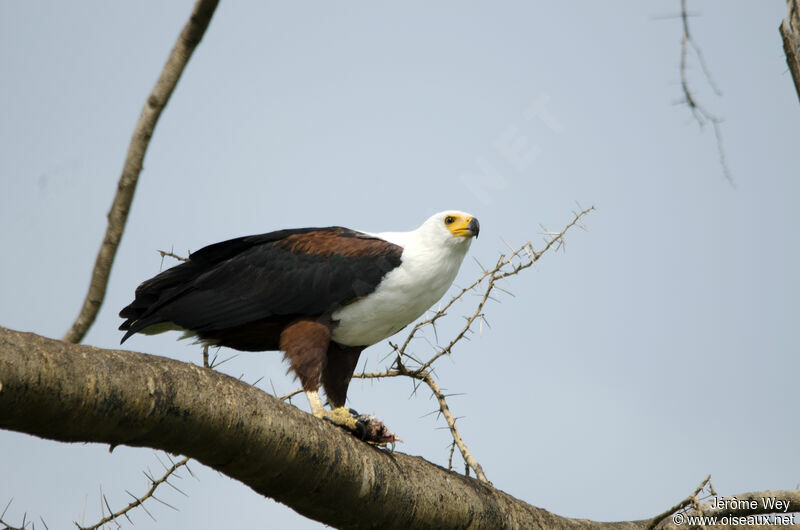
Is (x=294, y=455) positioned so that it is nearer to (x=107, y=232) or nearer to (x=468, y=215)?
(x=107, y=232)

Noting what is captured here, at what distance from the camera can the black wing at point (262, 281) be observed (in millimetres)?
5168

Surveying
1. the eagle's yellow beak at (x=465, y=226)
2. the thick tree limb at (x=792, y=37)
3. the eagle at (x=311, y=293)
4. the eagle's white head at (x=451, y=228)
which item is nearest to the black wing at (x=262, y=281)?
the eagle at (x=311, y=293)

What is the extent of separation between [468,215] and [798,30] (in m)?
2.91

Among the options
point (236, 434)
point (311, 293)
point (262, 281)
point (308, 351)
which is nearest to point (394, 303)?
point (311, 293)

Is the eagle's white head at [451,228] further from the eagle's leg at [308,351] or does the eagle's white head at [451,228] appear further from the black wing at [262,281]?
the eagle's leg at [308,351]

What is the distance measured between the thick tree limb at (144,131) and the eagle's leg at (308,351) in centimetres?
236

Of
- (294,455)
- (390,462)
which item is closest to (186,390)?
(294,455)

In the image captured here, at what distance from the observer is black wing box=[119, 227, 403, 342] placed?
203 inches

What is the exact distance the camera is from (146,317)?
205 inches

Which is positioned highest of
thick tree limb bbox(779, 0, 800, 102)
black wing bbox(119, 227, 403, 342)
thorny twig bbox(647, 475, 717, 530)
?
black wing bbox(119, 227, 403, 342)

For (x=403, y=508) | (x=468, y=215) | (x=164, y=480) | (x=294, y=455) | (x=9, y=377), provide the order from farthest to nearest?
1. (x=468, y=215)
2. (x=164, y=480)
3. (x=403, y=508)
4. (x=294, y=455)
5. (x=9, y=377)

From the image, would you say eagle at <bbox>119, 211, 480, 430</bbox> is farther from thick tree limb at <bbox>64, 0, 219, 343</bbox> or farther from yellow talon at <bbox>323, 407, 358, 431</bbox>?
thick tree limb at <bbox>64, 0, 219, 343</bbox>

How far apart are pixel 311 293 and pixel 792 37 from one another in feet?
10.3

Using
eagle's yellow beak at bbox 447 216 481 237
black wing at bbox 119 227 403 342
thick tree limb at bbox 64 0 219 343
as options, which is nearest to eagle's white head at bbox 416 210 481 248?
eagle's yellow beak at bbox 447 216 481 237
